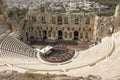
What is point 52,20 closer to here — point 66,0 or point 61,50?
point 61,50

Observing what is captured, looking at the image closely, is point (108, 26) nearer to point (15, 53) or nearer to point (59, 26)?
Result: point (59, 26)

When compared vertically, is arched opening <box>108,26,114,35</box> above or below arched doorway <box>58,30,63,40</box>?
above

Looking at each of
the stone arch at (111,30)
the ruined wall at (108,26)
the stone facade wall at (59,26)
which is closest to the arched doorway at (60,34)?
the stone facade wall at (59,26)

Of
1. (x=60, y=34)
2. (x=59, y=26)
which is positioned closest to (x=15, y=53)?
(x=59, y=26)

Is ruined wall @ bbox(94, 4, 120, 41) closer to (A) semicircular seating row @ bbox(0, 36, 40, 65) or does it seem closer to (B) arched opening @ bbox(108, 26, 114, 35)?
(B) arched opening @ bbox(108, 26, 114, 35)

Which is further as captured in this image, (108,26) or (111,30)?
(108,26)

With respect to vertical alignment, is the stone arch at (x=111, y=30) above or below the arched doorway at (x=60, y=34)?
above

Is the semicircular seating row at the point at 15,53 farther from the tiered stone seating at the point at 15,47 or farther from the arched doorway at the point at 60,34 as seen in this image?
the arched doorway at the point at 60,34

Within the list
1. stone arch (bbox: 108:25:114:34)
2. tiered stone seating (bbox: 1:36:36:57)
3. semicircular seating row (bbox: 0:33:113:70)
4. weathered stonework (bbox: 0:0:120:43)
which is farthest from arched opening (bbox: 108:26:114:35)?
tiered stone seating (bbox: 1:36:36:57)

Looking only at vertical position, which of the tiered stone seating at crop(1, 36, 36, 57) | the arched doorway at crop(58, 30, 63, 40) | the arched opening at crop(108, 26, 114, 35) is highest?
the arched opening at crop(108, 26, 114, 35)

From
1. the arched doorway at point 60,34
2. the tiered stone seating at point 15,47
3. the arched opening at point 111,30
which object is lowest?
→ the arched doorway at point 60,34

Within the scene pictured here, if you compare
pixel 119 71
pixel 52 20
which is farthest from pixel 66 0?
pixel 119 71
